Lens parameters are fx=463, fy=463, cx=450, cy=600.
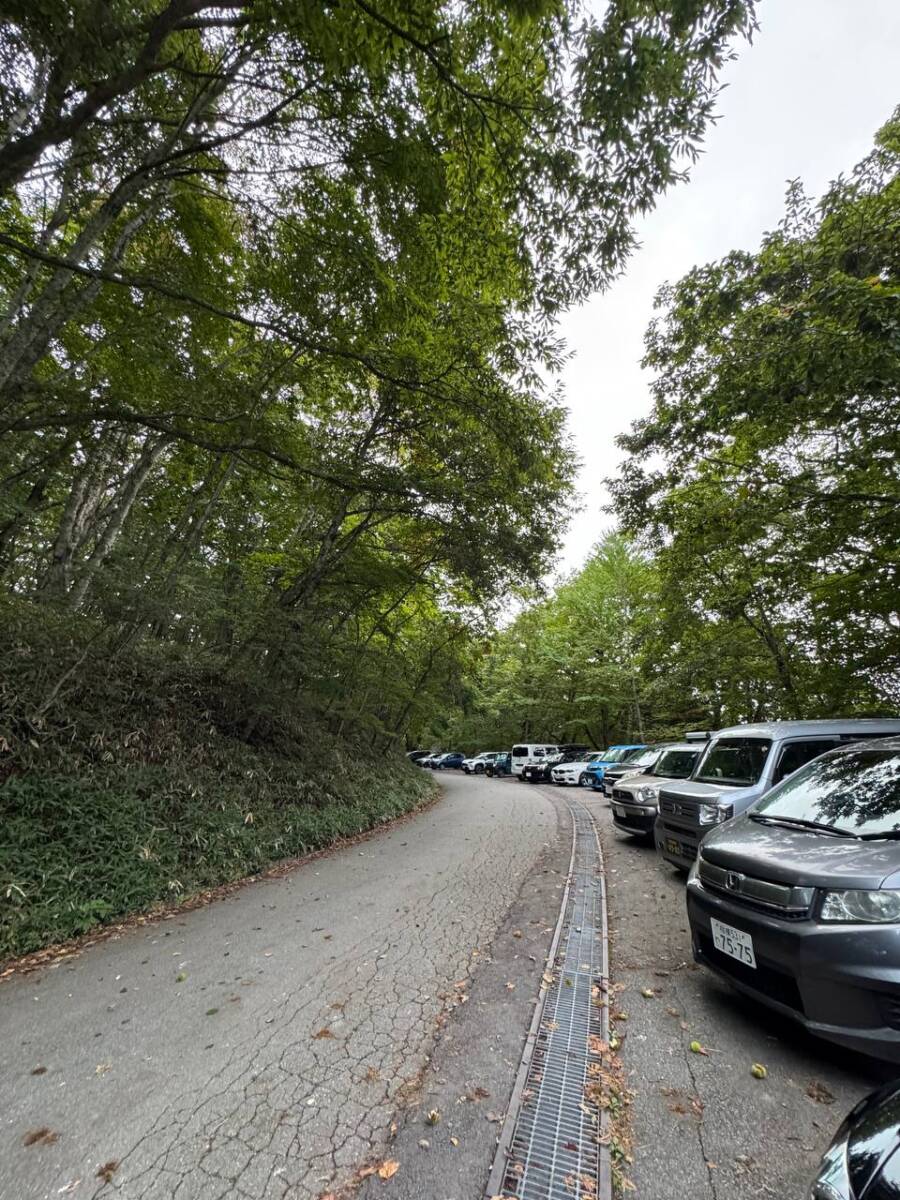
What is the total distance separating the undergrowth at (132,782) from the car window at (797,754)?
6089 millimetres

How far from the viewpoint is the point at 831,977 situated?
7.32 ft

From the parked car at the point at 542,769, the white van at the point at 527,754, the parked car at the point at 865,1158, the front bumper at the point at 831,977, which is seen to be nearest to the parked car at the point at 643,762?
the front bumper at the point at 831,977

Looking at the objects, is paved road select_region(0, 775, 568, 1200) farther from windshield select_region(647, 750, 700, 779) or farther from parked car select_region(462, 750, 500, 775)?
parked car select_region(462, 750, 500, 775)

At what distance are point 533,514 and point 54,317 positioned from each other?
650cm

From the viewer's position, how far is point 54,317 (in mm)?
4633

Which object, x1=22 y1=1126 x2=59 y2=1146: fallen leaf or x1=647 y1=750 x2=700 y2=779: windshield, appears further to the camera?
x1=647 y1=750 x2=700 y2=779: windshield

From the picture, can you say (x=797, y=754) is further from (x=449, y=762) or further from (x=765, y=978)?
(x=449, y=762)

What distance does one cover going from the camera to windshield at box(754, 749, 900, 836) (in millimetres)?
2824

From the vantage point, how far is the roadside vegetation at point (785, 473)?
4.48 meters

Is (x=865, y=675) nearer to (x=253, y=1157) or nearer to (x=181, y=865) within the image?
(x=253, y=1157)

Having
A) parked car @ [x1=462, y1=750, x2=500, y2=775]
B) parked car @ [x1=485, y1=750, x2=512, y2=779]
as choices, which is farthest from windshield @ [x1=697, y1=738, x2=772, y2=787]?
parked car @ [x1=462, y1=750, x2=500, y2=775]

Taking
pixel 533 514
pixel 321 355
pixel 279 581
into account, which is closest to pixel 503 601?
pixel 533 514

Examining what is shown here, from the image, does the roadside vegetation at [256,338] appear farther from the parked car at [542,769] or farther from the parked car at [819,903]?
the parked car at [542,769]

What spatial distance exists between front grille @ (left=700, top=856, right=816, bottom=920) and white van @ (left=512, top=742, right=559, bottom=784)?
19.5m
